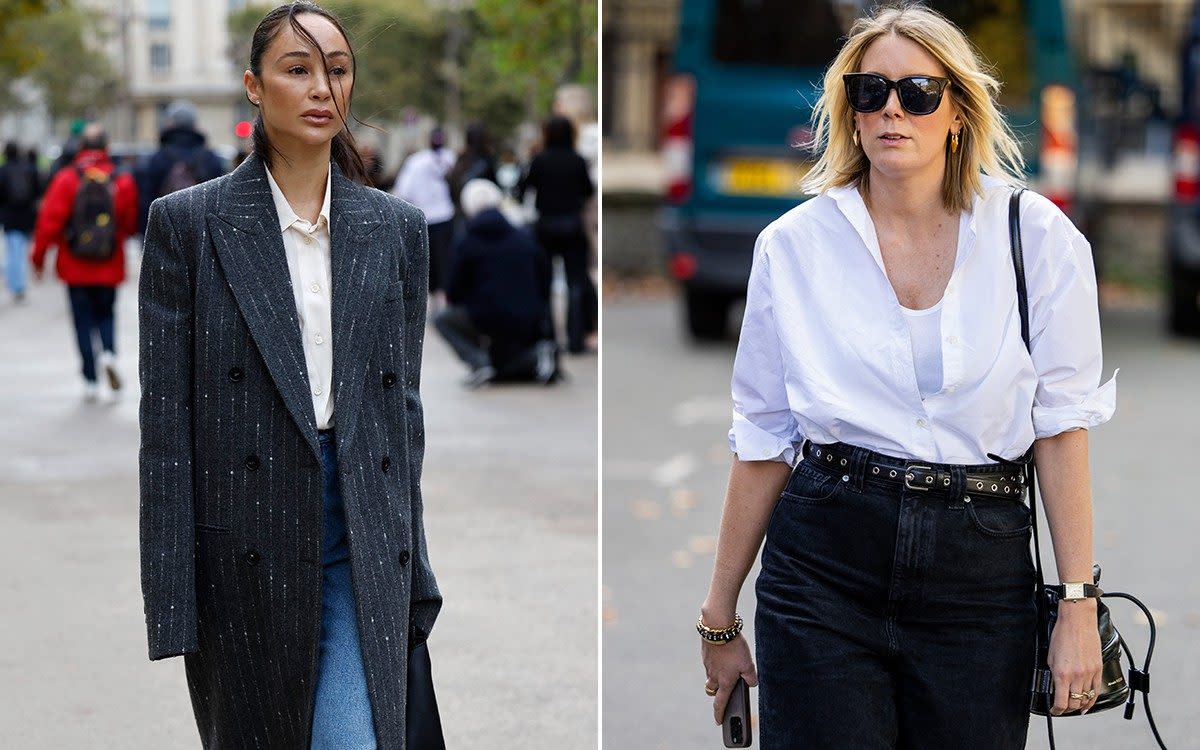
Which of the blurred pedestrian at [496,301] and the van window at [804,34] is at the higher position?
the van window at [804,34]

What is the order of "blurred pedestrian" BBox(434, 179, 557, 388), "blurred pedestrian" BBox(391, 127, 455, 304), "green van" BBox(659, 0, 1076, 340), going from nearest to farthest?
"blurred pedestrian" BBox(434, 179, 557, 388)
"green van" BBox(659, 0, 1076, 340)
"blurred pedestrian" BBox(391, 127, 455, 304)

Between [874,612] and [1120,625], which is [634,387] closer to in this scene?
[1120,625]

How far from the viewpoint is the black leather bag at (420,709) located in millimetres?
3500

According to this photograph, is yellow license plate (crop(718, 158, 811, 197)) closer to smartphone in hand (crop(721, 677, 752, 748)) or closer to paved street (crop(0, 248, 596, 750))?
paved street (crop(0, 248, 596, 750))

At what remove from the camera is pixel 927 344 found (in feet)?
10.3

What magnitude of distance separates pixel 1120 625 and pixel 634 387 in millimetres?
6568

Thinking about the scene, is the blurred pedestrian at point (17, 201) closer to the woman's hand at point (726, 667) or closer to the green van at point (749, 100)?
the green van at point (749, 100)

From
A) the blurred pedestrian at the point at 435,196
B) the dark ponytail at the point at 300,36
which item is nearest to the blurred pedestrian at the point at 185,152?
the blurred pedestrian at the point at 435,196

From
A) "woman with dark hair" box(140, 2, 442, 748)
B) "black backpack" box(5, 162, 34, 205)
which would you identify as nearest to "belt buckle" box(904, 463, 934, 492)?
"woman with dark hair" box(140, 2, 442, 748)

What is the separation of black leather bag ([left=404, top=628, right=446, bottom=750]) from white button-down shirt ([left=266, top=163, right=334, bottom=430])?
0.52 m

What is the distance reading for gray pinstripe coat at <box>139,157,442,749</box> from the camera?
3.23m

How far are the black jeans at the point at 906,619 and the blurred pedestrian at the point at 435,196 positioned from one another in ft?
50.2

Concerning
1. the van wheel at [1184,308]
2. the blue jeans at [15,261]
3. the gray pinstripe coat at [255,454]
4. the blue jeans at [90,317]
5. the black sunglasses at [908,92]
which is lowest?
the blue jeans at [15,261]

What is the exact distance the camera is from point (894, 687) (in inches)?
122
